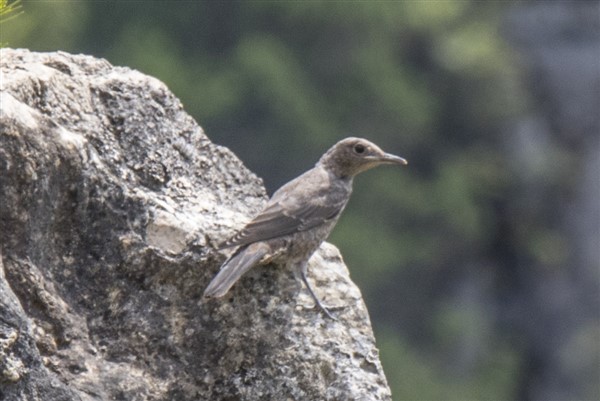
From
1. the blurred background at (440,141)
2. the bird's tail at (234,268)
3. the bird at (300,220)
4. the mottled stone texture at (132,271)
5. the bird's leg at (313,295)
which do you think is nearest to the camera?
the mottled stone texture at (132,271)

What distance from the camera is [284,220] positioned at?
5.10 m

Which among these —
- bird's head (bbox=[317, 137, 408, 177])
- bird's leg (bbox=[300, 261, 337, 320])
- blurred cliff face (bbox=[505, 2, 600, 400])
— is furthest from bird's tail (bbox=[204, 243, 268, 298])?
blurred cliff face (bbox=[505, 2, 600, 400])

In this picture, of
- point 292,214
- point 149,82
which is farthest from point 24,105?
point 292,214

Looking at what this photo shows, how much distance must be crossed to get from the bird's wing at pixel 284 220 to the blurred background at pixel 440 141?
14756mm

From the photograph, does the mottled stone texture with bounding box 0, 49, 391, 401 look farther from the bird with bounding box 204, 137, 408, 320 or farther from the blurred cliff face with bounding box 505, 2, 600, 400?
the blurred cliff face with bounding box 505, 2, 600, 400

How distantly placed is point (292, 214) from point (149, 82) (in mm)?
796

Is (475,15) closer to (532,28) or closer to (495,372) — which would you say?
(532,28)

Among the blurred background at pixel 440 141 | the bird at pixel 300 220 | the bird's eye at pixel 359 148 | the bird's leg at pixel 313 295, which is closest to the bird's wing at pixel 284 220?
the bird at pixel 300 220

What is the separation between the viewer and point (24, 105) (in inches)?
164

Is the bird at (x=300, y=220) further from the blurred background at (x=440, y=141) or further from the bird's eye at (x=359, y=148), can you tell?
the blurred background at (x=440, y=141)

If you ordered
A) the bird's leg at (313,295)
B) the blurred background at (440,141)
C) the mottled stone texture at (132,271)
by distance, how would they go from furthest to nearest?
the blurred background at (440,141) → the bird's leg at (313,295) → the mottled stone texture at (132,271)

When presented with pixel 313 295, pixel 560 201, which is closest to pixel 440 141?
pixel 560 201

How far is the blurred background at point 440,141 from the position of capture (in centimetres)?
2184

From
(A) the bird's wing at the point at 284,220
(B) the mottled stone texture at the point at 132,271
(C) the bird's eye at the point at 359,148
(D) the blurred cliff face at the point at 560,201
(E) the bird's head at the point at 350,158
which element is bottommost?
(B) the mottled stone texture at the point at 132,271
